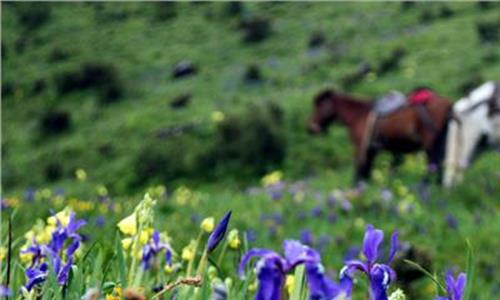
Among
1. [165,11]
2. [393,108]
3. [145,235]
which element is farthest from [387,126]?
[165,11]

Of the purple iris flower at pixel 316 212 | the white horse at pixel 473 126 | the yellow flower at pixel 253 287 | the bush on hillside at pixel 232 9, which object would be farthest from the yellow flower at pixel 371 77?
the yellow flower at pixel 253 287

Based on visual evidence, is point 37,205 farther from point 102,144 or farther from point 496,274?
point 102,144

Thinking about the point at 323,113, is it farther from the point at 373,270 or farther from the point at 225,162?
the point at 373,270

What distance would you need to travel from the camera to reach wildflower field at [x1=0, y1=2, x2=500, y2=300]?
1.85 m

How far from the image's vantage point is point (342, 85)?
81.4 ft

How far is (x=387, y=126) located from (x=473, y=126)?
129cm

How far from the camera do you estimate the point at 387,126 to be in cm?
1263

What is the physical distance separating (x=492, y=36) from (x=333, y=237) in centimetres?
2020

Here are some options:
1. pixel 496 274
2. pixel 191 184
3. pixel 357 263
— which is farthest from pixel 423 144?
pixel 357 263

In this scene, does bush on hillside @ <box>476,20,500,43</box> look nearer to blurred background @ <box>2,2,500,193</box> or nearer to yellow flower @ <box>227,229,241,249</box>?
blurred background @ <box>2,2,500,193</box>

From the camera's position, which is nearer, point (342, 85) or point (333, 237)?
point (333, 237)

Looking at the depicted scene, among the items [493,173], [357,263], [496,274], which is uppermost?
[357,263]

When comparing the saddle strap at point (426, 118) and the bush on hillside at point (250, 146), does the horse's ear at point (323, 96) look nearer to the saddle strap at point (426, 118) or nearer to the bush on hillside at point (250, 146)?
the saddle strap at point (426, 118)

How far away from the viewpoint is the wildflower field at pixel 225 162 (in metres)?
1.85
